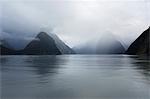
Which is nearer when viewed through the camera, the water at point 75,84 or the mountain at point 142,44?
the water at point 75,84

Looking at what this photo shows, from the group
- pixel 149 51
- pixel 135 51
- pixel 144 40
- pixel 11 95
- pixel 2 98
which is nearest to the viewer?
pixel 2 98

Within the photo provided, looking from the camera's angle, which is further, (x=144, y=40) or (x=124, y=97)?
(x=144, y=40)

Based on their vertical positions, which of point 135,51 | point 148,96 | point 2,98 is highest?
point 2,98

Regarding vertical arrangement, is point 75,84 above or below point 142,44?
above

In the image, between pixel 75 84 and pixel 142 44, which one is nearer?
pixel 75 84

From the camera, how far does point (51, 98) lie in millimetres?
12898

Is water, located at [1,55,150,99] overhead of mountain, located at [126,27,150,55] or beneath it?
overhead

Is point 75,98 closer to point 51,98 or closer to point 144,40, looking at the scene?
point 51,98

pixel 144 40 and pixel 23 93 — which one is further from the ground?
pixel 23 93

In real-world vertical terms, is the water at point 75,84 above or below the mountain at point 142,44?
above

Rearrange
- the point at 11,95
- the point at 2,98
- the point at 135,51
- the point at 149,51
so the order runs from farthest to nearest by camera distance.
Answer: the point at 135,51
the point at 149,51
the point at 11,95
the point at 2,98

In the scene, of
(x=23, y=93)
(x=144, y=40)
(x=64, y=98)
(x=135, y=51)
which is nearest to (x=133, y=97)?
(x=64, y=98)

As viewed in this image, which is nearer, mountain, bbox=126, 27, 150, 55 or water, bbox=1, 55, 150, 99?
water, bbox=1, 55, 150, 99

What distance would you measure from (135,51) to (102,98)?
185017 millimetres
